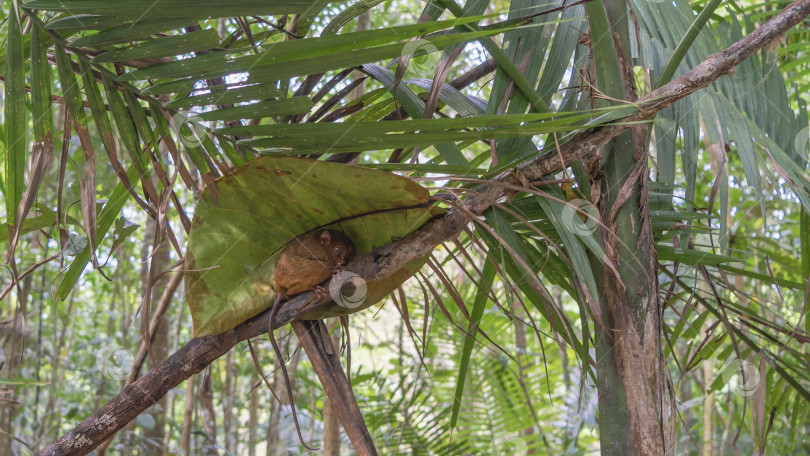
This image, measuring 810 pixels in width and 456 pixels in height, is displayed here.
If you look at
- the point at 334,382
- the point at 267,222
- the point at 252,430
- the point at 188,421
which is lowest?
the point at 334,382

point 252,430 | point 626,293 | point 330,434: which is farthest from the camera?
point 252,430

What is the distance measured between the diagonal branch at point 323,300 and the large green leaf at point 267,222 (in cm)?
2

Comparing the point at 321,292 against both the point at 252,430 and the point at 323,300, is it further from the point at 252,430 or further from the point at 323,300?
the point at 252,430

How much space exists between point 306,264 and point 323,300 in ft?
0.14

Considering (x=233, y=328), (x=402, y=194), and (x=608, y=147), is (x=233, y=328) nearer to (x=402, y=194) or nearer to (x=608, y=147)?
(x=402, y=194)

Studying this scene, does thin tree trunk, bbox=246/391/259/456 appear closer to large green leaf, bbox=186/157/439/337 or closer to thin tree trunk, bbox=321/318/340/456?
thin tree trunk, bbox=321/318/340/456

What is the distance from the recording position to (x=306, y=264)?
625mm

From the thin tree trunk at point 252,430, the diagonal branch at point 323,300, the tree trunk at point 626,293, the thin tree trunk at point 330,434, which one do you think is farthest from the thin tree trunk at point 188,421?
the tree trunk at point 626,293

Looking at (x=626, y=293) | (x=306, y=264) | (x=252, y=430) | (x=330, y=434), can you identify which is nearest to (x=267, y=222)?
(x=306, y=264)

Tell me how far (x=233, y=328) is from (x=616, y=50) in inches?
19.9

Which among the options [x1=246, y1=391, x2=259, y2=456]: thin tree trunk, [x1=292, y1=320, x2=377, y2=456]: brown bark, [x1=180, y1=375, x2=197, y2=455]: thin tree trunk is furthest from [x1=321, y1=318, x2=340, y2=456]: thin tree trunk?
[x1=292, y1=320, x2=377, y2=456]: brown bark

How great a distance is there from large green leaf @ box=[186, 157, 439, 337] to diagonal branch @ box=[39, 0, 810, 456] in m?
0.02

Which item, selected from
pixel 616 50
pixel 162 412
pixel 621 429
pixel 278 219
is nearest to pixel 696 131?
pixel 616 50

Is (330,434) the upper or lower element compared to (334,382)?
upper
